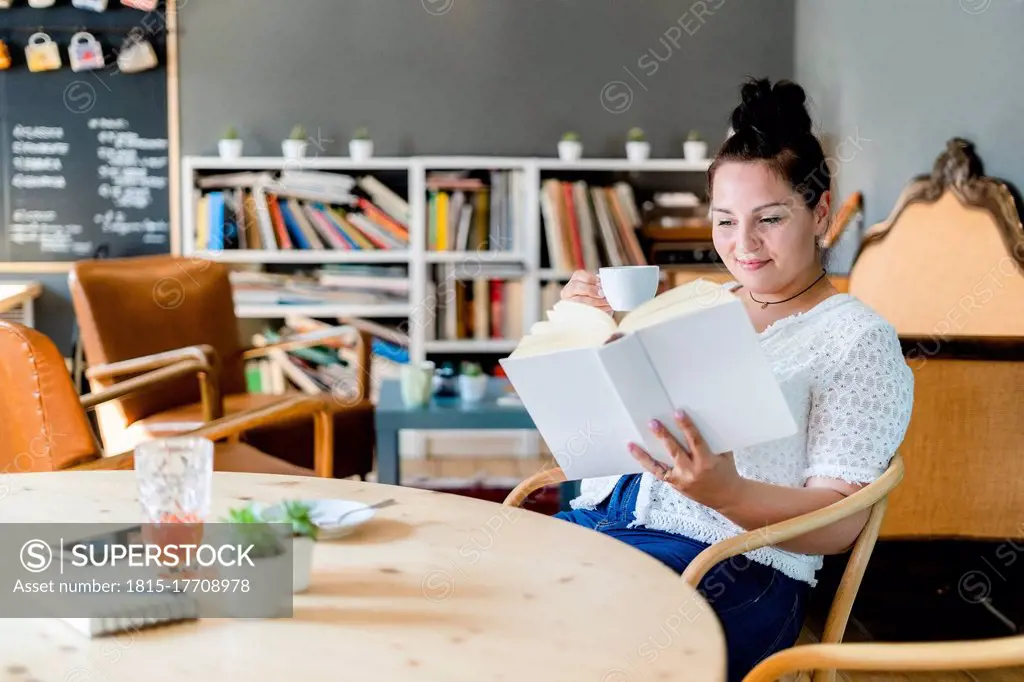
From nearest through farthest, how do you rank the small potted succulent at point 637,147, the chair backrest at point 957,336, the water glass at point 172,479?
the water glass at point 172,479, the chair backrest at point 957,336, the small potted succulent at point 637,147

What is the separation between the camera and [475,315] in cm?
459

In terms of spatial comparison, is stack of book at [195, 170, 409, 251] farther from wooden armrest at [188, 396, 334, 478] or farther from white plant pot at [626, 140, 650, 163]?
wooden armrest at [188, 396, 334, 478]

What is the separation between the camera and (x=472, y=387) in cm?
333

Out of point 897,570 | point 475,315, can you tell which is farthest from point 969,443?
point 475,315

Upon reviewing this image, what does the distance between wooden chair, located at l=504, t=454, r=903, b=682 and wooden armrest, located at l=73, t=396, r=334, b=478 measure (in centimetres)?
94

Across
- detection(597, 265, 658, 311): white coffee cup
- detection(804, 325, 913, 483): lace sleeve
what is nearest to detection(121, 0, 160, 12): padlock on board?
detection(597, 265, 658, 311): white coffee cup

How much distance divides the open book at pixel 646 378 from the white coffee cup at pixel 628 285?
9.4 inches

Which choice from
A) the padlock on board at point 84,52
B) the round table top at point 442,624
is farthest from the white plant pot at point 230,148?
the round table top at point 442,624

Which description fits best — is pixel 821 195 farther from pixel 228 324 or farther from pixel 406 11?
pixel 406 11

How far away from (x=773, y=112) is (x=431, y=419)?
177cm

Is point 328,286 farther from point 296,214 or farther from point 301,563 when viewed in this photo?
point 301,563

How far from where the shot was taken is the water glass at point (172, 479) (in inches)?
40.9

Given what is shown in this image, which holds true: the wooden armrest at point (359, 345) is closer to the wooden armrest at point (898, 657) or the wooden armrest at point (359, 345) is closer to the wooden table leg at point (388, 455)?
the wooden table leg at point (388, 455)

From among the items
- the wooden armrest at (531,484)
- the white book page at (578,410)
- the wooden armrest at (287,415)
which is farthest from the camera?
the wooden armrest at (287,415)
